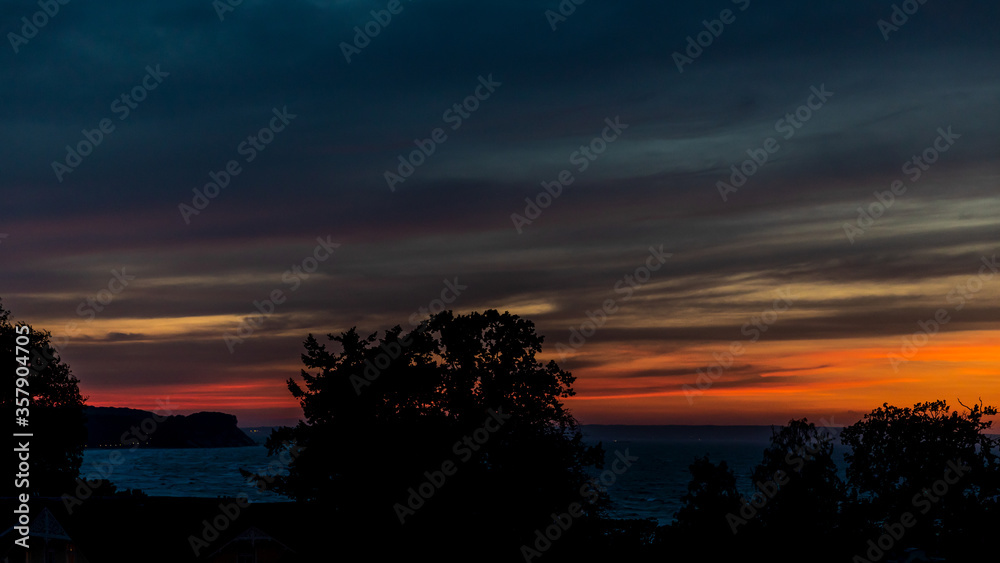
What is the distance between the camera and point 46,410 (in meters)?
76.1

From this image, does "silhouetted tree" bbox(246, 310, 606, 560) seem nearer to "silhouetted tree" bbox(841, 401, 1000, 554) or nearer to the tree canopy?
the tree canopy

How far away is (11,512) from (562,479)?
2949cm

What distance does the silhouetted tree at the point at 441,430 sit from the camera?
140 ft

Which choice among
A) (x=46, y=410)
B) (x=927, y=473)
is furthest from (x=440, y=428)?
(x=46, y=410)

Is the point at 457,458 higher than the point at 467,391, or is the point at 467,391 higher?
the point at 467,391

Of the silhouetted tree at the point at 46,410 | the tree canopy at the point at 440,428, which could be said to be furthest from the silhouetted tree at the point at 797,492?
the silhouetted tree at the point at 46,410

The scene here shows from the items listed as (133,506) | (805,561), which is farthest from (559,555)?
(133,506)

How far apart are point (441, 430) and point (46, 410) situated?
46097 mm

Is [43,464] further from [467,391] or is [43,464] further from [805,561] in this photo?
[805,561]

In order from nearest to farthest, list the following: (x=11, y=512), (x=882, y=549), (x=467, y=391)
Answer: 1. (x=882, y=549)
2. (x=467, y=391)
3. (x=11, y=512)

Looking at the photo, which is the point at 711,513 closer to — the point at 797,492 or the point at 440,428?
the point at 797,492

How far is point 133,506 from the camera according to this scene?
52.0 meters

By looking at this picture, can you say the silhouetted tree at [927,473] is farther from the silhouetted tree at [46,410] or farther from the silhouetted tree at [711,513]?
the silhouetted tree at [46,410]

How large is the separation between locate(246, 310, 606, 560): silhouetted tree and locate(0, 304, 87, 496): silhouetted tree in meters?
33.4
